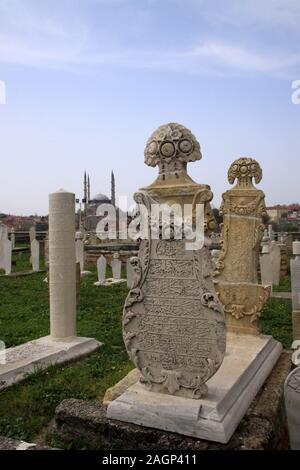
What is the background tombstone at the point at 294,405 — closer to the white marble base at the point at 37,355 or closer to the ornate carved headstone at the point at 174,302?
the ornate carved headstone at the point at 174,302

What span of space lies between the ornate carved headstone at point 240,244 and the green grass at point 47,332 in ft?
3.27

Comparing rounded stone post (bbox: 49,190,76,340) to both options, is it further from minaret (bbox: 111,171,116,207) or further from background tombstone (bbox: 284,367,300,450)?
minaret (bbox: 111,171,116,207)

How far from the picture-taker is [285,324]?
23.1 feet

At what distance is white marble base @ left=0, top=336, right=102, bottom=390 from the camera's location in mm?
4629

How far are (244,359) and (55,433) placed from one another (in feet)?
6.55

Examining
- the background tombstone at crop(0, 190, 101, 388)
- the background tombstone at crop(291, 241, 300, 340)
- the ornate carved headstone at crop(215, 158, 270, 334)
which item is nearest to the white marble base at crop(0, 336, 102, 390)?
the background tombstone at crop(0, 190, 101, 388)

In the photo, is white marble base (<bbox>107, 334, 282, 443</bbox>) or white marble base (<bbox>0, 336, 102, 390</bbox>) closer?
white marble base (<bbox>107, 334, 282, 443</bbox>)

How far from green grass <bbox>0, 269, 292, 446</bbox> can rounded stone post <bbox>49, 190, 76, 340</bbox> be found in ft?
2.05

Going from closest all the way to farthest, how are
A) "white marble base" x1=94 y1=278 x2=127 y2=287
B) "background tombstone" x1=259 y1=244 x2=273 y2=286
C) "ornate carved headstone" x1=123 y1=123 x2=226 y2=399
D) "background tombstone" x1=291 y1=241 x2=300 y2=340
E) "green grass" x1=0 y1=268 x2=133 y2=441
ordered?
"ornate carved headstone" x1=123 y1=123 x2=226 y2=399 → "green grass" x1=0 y1=268 x2=133 y2=441 → "background tombstone" x1=291 y1=241 x2=300 y2=340 → "background tombstone" x1=259 y1=244 x2=273 y2=286 → "white marble base" x1=94 y1=278 x2=127 y2=287

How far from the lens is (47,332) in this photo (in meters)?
6.57

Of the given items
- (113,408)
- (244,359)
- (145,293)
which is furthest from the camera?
(244,359)

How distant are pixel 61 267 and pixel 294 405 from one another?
3538mm
